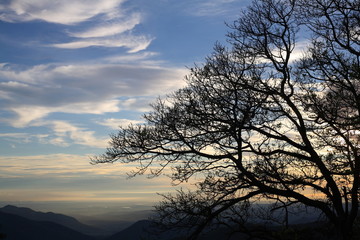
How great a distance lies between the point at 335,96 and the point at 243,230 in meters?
6.13

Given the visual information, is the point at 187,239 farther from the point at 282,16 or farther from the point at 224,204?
the point at 282,16

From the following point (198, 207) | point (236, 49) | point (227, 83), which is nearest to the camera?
point (198, 207)

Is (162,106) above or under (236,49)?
under

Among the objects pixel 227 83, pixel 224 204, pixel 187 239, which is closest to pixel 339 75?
pixel 227 83

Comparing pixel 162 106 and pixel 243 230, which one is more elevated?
pixel 162 106

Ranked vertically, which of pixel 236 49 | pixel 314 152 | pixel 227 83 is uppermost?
pixel 236 49

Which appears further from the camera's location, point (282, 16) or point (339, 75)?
point (282, 16)

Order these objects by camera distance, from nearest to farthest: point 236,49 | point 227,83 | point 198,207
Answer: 1. point 198,207
2. point 227,83
3. point 236,49

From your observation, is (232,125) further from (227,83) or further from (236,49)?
(236,49)

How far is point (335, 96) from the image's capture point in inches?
549

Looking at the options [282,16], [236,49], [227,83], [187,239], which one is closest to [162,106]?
[227,83]

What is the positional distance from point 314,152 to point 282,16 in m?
6.32

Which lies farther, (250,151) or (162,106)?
(162,106)

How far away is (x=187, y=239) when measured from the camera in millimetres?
14102
